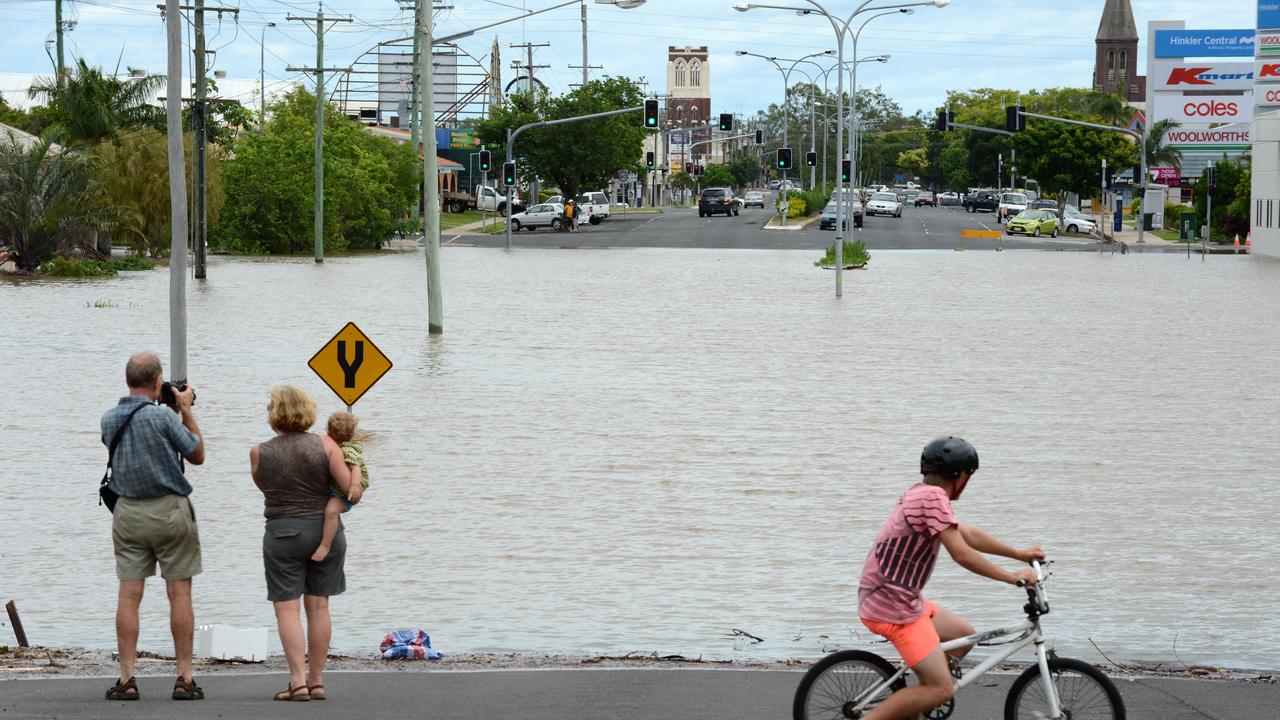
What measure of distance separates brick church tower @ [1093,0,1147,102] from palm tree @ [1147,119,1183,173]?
81831 millimetres

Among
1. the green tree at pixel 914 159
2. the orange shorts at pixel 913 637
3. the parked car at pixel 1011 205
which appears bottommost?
the orange shorts at pixel 913 637

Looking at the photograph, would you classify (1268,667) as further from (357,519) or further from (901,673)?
(357,519)

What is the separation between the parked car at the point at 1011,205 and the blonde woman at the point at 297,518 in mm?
87591

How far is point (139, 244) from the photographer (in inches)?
2170

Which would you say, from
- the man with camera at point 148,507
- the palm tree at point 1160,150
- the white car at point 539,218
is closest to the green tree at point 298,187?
the white car at point 539,218

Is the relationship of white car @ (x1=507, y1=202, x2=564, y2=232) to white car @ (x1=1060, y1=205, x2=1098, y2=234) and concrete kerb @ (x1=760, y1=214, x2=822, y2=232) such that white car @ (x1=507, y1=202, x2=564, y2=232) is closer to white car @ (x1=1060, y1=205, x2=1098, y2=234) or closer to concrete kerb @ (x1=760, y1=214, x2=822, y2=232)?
concrete kerb @ (x1=760, y1=214, x2=822, y2=232)

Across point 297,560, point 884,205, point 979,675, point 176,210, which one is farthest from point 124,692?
point 884,205

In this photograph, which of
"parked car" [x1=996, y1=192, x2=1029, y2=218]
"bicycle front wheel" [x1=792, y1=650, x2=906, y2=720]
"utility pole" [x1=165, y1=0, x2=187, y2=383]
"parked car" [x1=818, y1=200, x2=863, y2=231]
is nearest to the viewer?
"bicycle front wheel" [x1=792, y1=650, x2=906, y2=720]

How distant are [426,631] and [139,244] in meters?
48.0

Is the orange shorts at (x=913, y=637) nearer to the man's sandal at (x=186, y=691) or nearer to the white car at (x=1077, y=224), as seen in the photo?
the man's sandal at (x=186, y=691)

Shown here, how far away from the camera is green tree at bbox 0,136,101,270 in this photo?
47625mm

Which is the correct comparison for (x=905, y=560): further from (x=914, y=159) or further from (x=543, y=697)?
(x=914, y=159)

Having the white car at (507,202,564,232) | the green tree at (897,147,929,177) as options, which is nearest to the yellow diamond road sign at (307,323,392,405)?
the white car at (507,202,564,232)

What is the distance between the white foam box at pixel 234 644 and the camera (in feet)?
29.1
